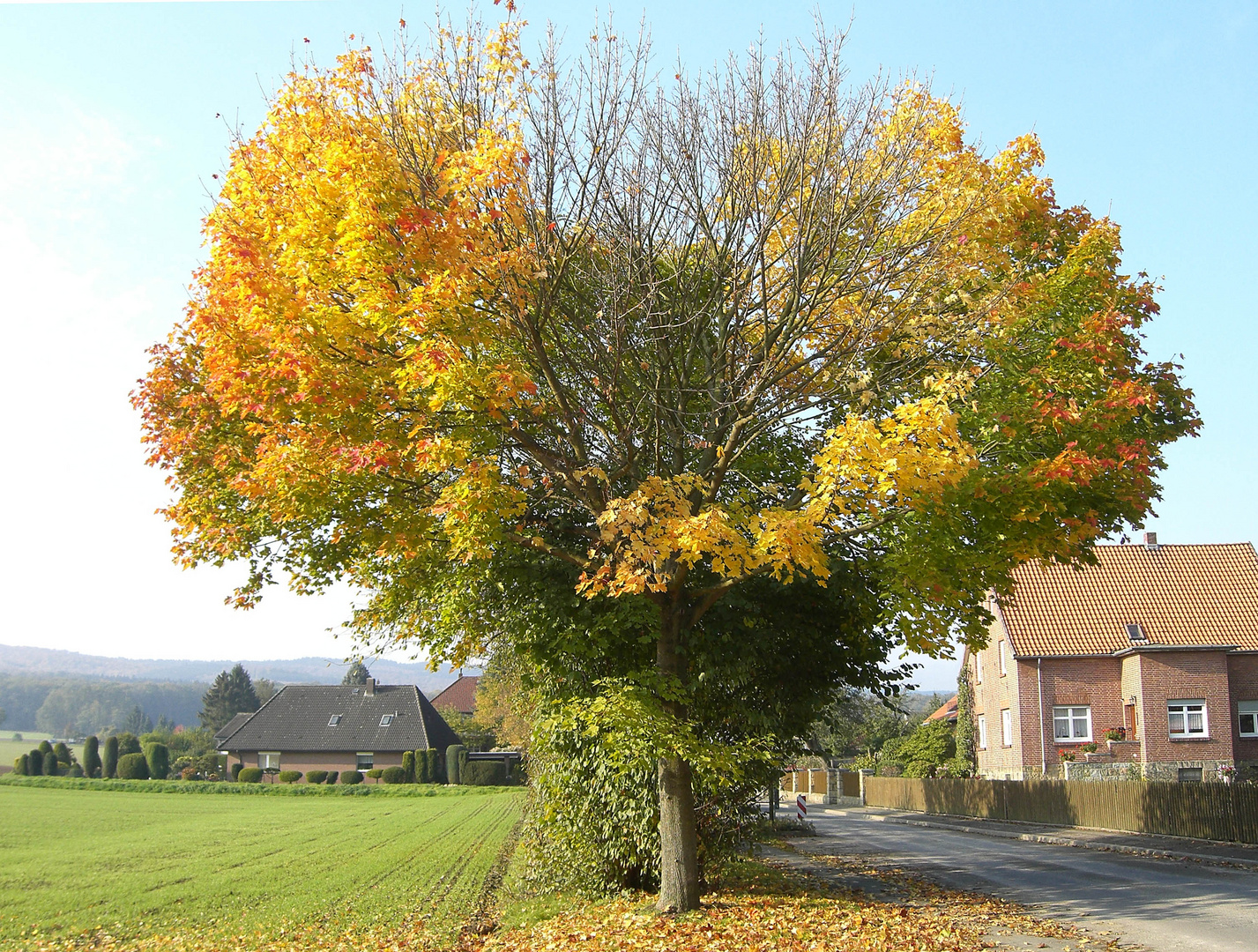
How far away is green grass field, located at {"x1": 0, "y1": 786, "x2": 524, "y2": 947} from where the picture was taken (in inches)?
579

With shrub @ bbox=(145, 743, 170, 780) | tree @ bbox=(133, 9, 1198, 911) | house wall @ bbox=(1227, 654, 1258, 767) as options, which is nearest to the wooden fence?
house wall @ bbox=(1227, 654, 1258, 767)

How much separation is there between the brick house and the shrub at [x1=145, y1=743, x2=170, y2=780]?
186 ft

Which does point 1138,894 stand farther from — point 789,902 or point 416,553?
point 416,553

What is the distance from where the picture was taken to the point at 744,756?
33.5 ft

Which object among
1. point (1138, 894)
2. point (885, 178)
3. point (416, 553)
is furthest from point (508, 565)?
point (1138, 894)

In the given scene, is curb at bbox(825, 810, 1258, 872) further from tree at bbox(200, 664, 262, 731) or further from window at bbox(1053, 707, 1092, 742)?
tree at bbox(200, 664, 262, 731)

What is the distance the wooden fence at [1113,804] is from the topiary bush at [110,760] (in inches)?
2243

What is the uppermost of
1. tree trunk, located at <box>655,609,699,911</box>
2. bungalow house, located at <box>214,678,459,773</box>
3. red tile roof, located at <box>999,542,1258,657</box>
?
red tile roof, located at <box>999,542,1258,657</box>

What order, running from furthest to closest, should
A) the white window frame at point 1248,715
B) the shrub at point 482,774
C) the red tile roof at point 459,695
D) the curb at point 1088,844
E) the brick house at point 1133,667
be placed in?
1. the red tile roof at point 459,695
2. the shrub at point 482,774
3. the white window frame at point 1248,715
4. the brick house at point 1133,667
5. the curb at point 1088,844

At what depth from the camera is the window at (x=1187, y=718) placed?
30.7m

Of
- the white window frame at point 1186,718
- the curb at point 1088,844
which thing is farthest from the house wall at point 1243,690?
the curb at point 1088,844

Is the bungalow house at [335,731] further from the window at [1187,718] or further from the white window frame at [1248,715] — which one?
the white window frame at [1248,715]

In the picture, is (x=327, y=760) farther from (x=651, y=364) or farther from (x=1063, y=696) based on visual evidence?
(x=651, y=364)

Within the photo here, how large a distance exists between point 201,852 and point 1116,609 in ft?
99.4
